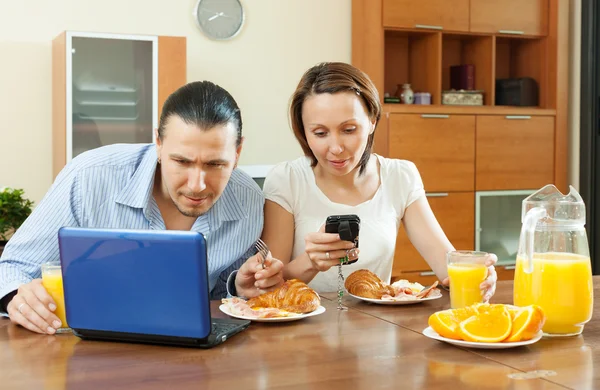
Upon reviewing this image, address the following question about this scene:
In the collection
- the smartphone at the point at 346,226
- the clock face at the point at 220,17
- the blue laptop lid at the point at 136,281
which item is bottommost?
the blue laptop lid at the point at 136,281

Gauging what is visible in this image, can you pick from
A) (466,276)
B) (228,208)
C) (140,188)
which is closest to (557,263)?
(466,276)

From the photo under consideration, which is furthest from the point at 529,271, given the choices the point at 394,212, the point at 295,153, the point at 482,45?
the point at 482,45

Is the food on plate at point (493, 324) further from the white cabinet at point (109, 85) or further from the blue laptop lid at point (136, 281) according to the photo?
the white cabinet at point (109, 85)

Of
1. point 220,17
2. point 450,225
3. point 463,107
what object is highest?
point 220,17

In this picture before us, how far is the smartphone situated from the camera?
1748 millimetres

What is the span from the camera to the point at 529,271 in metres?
1.57

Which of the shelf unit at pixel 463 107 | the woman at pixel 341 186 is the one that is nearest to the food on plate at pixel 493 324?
the woman at pixel 341 186

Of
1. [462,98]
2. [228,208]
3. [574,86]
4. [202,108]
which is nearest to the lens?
[202,108]

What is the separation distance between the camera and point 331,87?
7.64 ft

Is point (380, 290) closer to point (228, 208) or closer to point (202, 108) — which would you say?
point (228, 208)

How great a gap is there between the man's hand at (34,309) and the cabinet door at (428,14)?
3531 mm

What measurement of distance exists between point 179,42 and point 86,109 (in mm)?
613

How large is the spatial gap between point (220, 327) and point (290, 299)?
25 centimetres

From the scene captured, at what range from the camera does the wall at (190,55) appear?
14.0 ft
